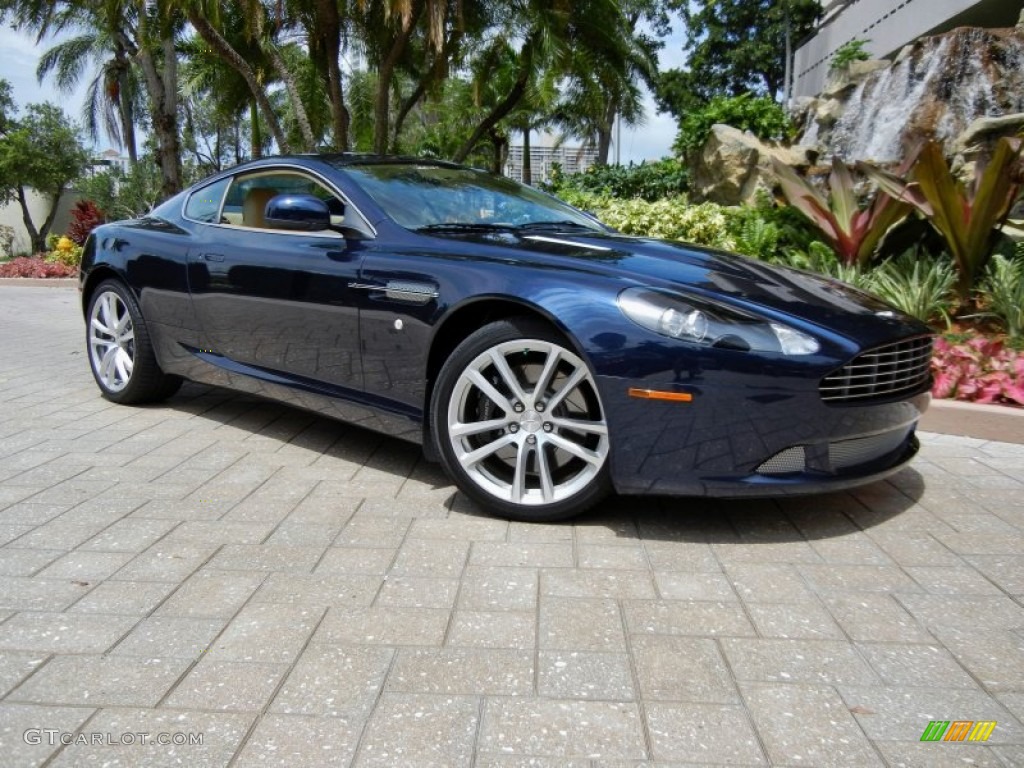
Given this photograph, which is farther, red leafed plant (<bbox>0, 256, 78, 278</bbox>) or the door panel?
red leafed plant (<bbox>0, 256, 78, 278</bbox>)

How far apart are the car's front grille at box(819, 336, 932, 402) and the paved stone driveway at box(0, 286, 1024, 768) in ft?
1.77

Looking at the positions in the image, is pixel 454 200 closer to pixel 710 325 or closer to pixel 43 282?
pixel 710 325

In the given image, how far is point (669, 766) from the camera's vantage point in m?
1.69

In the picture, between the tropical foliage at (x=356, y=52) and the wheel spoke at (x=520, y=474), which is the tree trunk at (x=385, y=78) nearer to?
the tropical foliage at (x=356, y=52)

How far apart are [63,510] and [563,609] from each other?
6.76 ft

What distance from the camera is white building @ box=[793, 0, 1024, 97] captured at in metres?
18.5

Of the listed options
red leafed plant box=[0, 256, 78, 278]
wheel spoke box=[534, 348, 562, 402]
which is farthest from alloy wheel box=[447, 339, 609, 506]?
red leafed plant box=[0, 256, 78, 278]

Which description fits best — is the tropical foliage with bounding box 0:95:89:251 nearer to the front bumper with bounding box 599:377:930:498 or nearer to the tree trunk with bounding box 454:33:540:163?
the tree trunk with bounding box 454:33:540:163

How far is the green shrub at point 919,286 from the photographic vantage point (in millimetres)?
5465

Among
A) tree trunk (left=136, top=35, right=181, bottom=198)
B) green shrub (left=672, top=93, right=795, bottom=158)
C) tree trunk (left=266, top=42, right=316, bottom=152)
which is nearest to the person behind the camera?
tree trunk (left=266, top=42, right=316, bottom=152)

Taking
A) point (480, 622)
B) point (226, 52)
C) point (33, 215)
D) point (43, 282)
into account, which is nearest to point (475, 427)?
point (480, 622)

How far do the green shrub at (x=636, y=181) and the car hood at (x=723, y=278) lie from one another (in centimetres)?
1647

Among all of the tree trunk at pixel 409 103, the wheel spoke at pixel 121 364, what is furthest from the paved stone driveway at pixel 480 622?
the tree trunk at pixel 409 103

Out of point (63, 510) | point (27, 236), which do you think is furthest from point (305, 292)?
point (27, 236)
